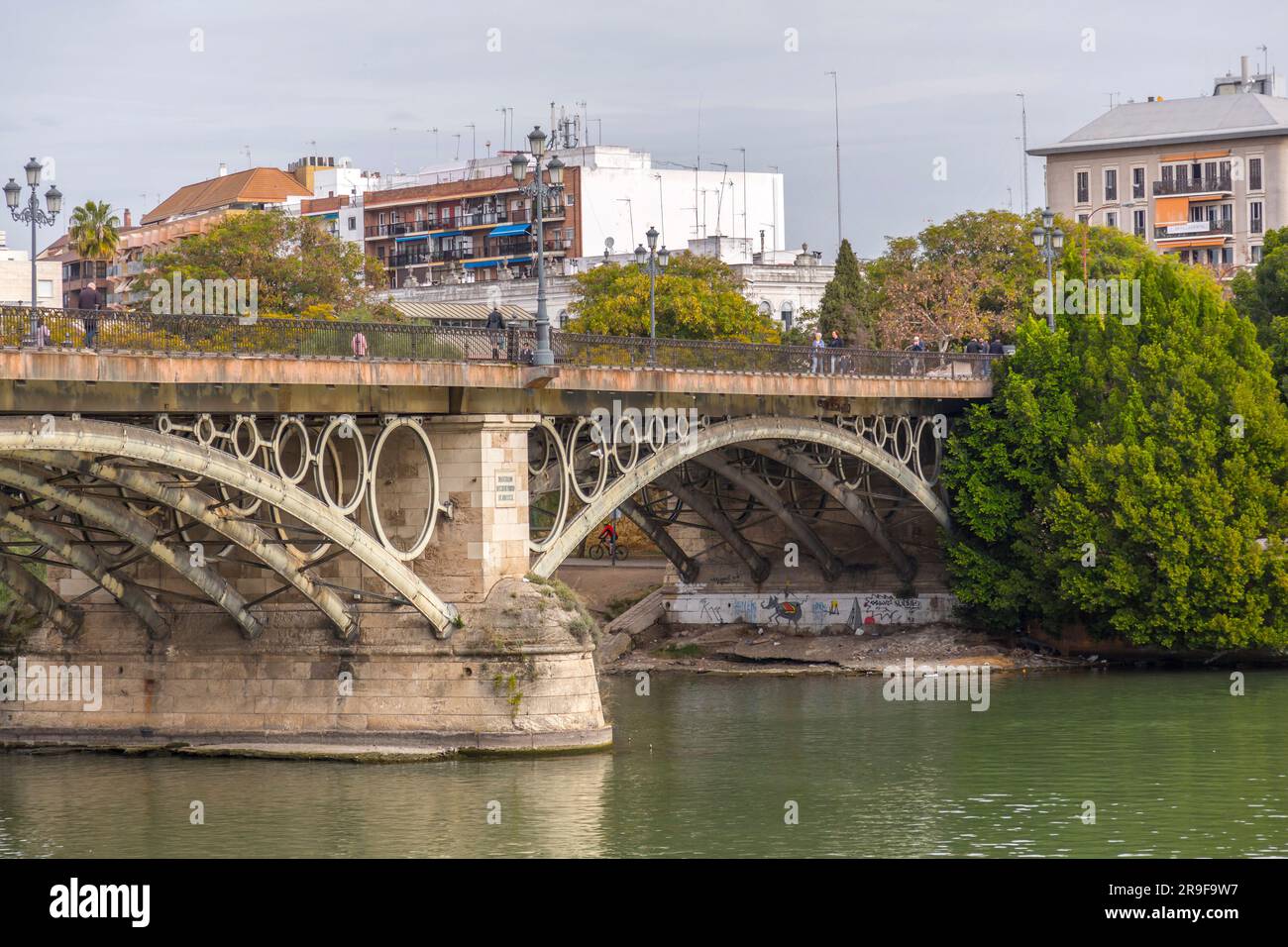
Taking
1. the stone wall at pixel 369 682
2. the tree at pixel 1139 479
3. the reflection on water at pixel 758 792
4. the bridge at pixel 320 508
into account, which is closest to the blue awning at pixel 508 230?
the tree at pixel 1139 479

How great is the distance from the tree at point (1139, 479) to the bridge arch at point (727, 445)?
206cm

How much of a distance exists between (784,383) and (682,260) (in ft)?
128

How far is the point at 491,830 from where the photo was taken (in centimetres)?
3581

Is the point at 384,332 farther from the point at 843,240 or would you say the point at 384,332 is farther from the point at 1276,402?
the point at 843,240

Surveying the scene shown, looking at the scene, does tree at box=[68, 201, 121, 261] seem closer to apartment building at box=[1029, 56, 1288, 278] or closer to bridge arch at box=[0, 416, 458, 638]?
bridge arch at box=[0, 416, 458, 638]

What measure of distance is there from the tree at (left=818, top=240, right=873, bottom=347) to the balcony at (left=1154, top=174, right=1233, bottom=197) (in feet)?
127

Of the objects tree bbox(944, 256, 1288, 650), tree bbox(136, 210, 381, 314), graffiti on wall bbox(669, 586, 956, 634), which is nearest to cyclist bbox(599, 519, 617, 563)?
graffiti on wall bbox(669, 586, 956, 634)

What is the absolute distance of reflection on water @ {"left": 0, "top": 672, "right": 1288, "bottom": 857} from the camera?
1375 inches

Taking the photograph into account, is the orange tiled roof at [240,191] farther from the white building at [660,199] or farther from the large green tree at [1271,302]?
the large green tree at [1271,302]

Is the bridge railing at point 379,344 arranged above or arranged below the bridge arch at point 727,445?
above

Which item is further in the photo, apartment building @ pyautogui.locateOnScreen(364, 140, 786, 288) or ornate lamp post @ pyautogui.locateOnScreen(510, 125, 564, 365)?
apartment building @ pyautogui.locateOnScreen(364, 140, 786, 288)

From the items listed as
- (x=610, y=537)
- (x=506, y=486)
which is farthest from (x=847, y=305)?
(x=506, y=486)

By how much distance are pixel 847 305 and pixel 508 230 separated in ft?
111

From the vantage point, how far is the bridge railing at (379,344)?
114 ft
